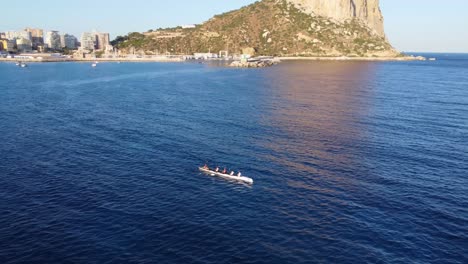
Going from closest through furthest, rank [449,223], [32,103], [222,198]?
1. [449,223]
2. [222,198]
3. [32,103]

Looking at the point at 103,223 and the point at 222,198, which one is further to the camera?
the point at 222,198

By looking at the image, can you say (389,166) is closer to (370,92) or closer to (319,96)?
(319,96)

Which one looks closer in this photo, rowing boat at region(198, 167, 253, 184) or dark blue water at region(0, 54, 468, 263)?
dark blue water at region(0, 54, 468, 263)

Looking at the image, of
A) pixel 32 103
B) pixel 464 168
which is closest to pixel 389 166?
pixel 464 168

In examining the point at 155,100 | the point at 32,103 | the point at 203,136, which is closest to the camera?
the point at 203,136

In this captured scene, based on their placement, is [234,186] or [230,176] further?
[230,176]

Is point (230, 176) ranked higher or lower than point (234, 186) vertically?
higher

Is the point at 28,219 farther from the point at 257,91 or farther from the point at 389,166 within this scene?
the point at 257,91
